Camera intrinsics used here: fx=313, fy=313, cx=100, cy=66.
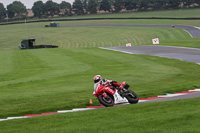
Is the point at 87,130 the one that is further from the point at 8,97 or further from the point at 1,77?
the point at 1,77

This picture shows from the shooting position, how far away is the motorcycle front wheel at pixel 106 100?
41.5 feet

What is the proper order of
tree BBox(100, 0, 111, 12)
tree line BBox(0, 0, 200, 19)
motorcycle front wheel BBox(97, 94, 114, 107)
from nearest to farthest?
motorcycle front wheel BBox(97, 94, 114, 107), tree line BBox(0, 0, 200, 19), tree BBox(100, 0, 111, 12)

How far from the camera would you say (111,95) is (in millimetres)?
13047

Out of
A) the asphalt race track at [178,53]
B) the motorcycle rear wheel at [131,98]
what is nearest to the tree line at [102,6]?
the asphalt race track at [178,53]

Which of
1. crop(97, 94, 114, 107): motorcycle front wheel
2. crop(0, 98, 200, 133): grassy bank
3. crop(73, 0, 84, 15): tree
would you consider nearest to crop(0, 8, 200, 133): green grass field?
crop(0, 98, 200, 133): grassy bank

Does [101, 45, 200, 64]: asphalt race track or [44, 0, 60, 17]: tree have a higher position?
[44, 0, 60, 17]: tree

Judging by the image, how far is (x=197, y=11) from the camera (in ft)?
370

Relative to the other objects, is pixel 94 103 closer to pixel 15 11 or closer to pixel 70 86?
pixel 70 86

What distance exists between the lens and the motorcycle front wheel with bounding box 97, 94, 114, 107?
41.5 feet

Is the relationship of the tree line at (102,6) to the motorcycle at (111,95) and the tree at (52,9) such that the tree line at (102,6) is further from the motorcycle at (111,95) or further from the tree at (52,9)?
the motorcycle at (111,95)

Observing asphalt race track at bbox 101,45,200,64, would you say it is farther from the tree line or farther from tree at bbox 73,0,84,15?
tree at bbox 73,0,84,15

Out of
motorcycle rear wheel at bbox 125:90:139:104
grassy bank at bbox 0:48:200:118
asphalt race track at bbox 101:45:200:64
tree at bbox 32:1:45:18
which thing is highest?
tree at bbox 32:1:45:18

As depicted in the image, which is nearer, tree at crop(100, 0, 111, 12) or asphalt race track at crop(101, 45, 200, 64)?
asphalt race track at crop(101, 45, 200, 64)

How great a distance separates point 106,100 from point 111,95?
1.25ft
